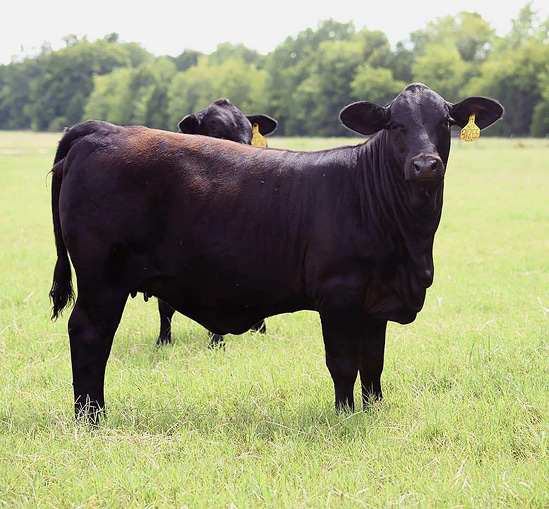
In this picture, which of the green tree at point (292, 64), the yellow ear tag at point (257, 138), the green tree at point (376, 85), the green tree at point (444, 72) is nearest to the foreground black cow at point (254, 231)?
the yellow ear tag at point (257, 138)

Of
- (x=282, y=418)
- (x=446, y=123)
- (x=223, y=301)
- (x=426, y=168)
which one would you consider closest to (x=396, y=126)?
(x=446, y=123)

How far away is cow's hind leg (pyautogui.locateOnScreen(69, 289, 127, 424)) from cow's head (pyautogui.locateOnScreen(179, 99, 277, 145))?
330 centimetres

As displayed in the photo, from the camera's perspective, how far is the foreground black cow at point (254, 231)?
4.20 meters

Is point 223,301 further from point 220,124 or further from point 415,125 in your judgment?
point 220,124

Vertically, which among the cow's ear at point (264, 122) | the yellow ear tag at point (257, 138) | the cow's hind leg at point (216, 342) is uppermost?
the cow's ear at point (264, 122)

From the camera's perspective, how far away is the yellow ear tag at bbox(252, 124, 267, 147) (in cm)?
747

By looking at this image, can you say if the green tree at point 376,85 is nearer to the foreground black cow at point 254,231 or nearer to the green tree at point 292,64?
the green tree at point 292,64

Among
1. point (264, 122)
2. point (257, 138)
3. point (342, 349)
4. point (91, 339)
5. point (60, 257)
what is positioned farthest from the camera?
point (264, 122)

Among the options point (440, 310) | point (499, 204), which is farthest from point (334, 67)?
point (440, 310)

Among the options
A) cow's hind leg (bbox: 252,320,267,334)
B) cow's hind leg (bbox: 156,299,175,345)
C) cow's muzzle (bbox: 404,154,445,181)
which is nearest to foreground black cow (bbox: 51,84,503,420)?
cow's muzzle (bbox: 404,154,445,181)

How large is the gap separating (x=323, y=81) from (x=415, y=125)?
296 ft

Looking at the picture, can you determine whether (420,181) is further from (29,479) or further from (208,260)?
(29,479)

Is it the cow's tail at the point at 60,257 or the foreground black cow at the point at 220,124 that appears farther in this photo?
the foreground black cow at the point at 220,124

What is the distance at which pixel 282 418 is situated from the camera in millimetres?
4316
